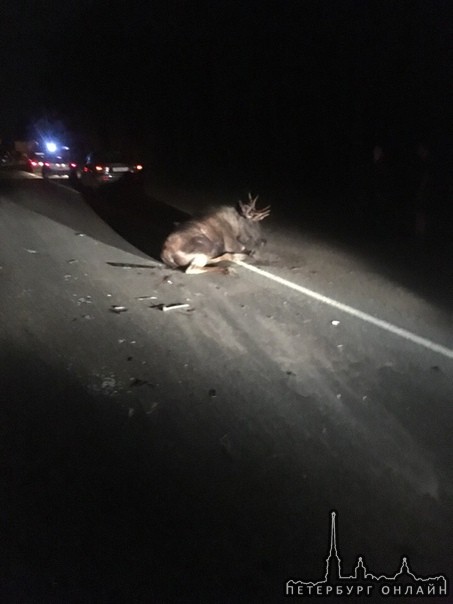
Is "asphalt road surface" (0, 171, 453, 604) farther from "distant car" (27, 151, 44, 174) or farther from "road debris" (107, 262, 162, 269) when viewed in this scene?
"distant car" (27, 151, 44, 174)

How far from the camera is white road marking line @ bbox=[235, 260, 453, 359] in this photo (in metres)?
7.47

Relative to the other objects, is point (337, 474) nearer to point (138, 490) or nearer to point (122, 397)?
point (138, 490)

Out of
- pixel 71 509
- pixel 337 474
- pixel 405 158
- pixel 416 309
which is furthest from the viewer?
pixel 405 158

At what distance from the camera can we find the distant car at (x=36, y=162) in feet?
94.1

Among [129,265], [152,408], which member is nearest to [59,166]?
[129,265]

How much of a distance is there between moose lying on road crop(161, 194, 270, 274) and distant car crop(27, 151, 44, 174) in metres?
18.2

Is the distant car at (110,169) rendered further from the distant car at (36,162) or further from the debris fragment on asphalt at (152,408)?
the debris fragment on asphalt at (152,408)

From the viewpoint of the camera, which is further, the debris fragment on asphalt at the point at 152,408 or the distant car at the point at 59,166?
the distant car at the point at 59,166

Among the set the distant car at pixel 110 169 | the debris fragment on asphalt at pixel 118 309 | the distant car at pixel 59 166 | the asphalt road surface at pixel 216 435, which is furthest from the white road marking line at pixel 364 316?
the distant car at pixel 59 166

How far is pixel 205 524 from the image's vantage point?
13.8 ft

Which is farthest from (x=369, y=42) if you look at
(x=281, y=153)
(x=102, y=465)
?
(x=102, y=465)

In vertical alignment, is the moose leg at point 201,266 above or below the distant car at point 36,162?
above

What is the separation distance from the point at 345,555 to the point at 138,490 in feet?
4.96

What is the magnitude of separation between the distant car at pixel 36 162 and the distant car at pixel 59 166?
9.12 ft
